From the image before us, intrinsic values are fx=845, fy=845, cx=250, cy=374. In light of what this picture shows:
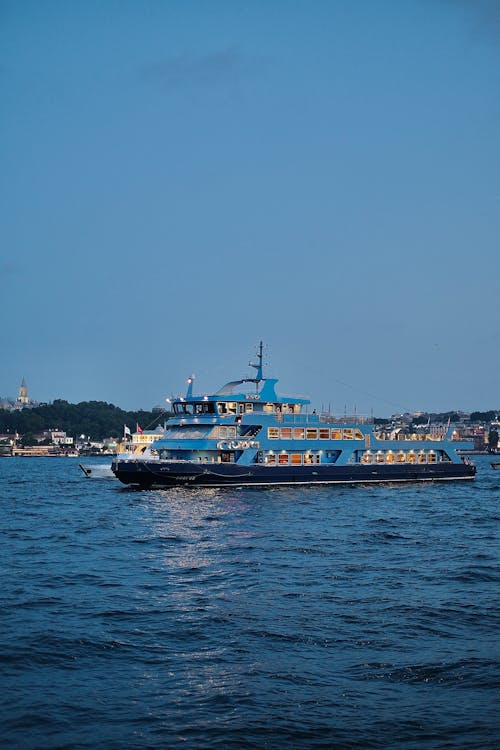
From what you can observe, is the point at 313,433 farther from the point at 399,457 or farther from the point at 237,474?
the point at 399,457

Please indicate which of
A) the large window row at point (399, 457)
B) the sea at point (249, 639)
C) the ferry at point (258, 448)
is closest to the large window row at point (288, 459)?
the ferry at point (258, 448)

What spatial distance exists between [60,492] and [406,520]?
36222 millimetres

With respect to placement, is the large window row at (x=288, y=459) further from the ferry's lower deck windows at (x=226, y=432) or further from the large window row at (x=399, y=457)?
the large window row at (x=399, y=457)

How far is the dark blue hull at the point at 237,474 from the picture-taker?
197 ft

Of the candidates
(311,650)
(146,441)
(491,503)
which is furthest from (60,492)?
(311,650)

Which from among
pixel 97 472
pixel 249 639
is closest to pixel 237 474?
pixel 97 472

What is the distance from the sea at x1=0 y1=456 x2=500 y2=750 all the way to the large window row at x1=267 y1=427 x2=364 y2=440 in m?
26.3

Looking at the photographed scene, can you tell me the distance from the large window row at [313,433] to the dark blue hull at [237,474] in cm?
277

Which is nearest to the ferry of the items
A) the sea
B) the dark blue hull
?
the dark blue hull

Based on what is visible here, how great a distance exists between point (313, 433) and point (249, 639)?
49.8m

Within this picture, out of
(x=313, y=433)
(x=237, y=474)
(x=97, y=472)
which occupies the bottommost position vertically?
(x=97, y=472)

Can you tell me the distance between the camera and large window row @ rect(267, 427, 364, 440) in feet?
217

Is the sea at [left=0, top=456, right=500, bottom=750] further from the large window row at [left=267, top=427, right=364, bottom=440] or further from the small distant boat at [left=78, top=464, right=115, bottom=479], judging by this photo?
the small distant boat at [left=78, top=464, right=115, bottom=479]

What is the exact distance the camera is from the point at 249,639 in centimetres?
1881
